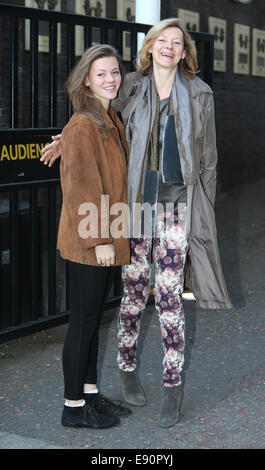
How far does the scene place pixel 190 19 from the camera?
37.3ft

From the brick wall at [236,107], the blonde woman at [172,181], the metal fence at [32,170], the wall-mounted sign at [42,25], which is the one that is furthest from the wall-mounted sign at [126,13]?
the blonde woman at [172,181]

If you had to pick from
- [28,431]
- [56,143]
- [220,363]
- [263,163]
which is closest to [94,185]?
[56,143]

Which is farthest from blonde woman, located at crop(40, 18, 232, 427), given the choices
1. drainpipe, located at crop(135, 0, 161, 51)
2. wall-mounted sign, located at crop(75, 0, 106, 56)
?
wall-mounted sign, located at crop(75, 0, 106, 56)

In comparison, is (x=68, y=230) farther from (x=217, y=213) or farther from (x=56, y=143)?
(x=217, y=213)

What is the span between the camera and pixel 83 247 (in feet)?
12.1

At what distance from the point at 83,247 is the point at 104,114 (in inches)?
24.0

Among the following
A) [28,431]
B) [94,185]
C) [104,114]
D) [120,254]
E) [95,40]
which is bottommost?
[28,431]

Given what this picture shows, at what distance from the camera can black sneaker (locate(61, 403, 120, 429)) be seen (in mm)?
3938

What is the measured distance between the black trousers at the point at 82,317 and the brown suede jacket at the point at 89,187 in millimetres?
83

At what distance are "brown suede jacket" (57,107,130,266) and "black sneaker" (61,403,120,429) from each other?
0.74 meters

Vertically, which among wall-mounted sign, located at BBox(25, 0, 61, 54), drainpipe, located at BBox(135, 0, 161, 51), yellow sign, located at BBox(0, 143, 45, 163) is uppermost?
wall-mounted sign, located at BBox(25, 0, 61, 54)

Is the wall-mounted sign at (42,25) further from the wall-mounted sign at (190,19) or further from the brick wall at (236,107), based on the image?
the wall-mounted sign at (190,19)

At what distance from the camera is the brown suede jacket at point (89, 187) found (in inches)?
142

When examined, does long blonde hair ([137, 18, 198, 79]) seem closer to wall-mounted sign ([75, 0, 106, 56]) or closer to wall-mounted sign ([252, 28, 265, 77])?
wall-mounted sign ([75, 0, 106, 56])
